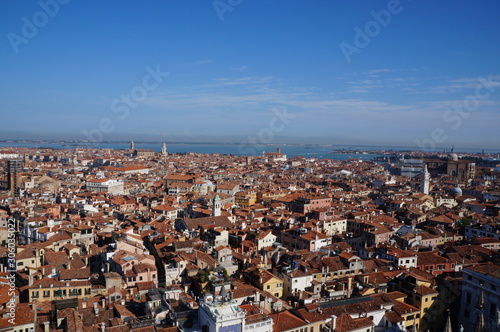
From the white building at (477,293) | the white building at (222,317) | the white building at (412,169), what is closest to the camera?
the white building at (222,317)

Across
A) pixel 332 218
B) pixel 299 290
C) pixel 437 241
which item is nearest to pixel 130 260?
pixel 299 290

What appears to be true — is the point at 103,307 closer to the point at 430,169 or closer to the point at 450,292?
the point at 450,292

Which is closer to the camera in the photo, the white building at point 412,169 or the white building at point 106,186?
the white building at point 106,186

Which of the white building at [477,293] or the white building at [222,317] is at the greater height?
the white building at [222,317]

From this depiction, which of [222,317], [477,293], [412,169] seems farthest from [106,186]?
[412,169]

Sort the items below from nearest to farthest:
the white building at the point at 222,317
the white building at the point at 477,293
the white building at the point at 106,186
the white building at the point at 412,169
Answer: the white building at the point at 222,317, the white building at the point at 477,293, the white building at the point at 106,186, the white building at the point at 412,169

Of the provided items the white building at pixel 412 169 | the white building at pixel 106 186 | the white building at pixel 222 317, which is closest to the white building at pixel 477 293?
the white building at pixel 222 317

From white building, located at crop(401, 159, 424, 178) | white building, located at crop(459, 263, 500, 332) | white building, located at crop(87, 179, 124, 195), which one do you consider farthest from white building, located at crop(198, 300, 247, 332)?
white building, located at crop(401, 159, 424, 178)

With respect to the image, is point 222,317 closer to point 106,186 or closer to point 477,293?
point 477,293

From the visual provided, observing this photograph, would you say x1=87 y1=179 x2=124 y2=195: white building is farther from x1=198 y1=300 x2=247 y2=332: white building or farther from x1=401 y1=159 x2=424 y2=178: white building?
x1=401 y1=159 x2=424 y2=178: white building

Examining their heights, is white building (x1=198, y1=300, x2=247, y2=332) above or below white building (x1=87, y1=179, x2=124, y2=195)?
above

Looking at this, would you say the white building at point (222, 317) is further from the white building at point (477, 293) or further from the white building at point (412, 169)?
the white building at point (412, 169)
